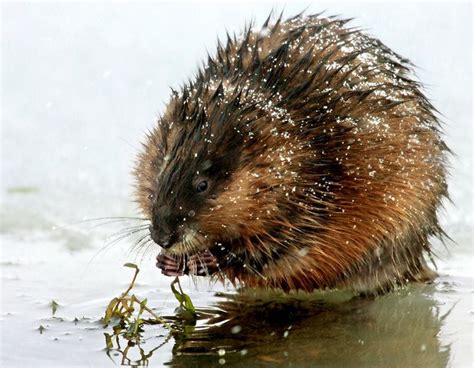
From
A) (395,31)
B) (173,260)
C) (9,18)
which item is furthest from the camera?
(9,18)

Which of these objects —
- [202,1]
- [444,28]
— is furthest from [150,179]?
[202,1]

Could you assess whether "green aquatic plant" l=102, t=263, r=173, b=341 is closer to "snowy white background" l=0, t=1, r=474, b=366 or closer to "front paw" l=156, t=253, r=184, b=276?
"front paw" l=156, t=253, r=184, b=276

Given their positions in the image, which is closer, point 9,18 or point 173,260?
point 173,260

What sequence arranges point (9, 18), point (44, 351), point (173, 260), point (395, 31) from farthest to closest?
point (9, 18), point (395, 31), point (173, 260), point (44, 351)

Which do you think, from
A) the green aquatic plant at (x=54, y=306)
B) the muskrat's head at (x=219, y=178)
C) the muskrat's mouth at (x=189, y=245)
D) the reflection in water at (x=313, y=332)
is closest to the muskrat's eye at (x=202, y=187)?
the muskrat's head at (x=219, y=178)

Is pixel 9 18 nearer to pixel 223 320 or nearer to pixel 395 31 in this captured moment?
pixel 395 31

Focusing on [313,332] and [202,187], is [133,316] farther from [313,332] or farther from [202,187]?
[313,332]

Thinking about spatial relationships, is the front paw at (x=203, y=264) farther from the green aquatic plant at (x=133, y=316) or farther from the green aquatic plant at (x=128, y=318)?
the green aquatic plant at (x=128, y=318)

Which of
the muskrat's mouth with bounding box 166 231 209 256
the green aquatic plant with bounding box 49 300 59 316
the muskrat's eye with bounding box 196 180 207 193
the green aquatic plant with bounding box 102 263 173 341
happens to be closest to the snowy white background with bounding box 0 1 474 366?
the green aquatic plant with bounding box 49 300 59 316
